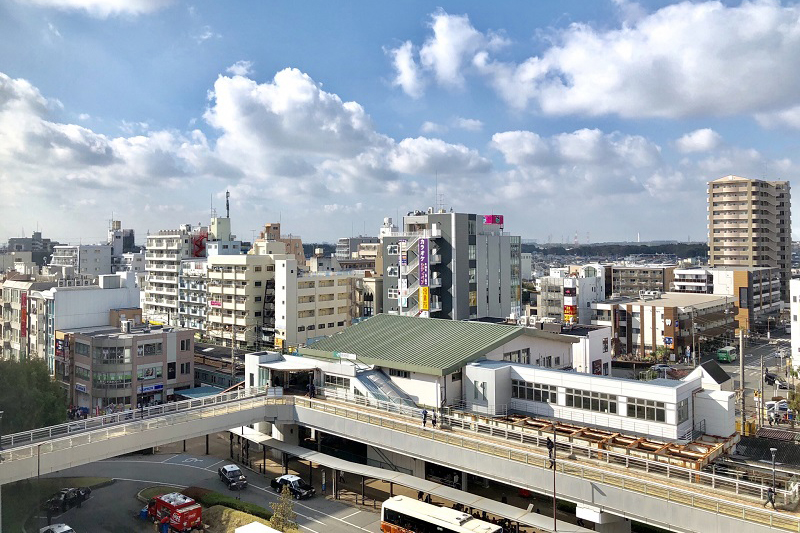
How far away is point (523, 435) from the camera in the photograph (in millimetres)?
23422

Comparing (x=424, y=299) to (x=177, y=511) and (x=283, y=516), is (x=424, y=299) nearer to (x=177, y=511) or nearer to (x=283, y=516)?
(x=177, y=511)

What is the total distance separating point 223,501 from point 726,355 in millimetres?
56932

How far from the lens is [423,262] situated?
58281 millimetres

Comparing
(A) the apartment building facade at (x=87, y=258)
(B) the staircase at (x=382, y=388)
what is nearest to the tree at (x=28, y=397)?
(B) the staircase at (x=382, y=388)

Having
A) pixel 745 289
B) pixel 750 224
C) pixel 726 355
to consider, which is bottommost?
pixel 726 355

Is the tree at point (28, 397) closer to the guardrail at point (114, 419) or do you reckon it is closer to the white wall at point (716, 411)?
the guardrail at point (114, 419)

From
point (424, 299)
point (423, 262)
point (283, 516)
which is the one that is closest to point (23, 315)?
point (424, 299)

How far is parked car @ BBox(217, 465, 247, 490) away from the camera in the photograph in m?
28.4

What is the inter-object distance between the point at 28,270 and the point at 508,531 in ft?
248

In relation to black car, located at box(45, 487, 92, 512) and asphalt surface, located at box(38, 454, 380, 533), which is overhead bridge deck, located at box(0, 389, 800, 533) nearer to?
asphalt surface, located at box(38, 454, 380, 533)

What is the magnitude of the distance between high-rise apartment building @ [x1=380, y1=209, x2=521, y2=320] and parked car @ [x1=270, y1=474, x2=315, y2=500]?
3098 centimetres

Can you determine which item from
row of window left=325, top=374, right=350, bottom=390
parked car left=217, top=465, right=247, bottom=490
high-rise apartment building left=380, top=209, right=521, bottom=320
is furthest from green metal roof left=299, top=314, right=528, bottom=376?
high-rise apartment building left=380, top=209, right=521, bottom=320

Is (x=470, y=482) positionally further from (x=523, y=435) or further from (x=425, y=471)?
(x=523, y=435)

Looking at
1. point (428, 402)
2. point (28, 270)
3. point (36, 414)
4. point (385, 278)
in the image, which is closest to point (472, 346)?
point (428, 402)
